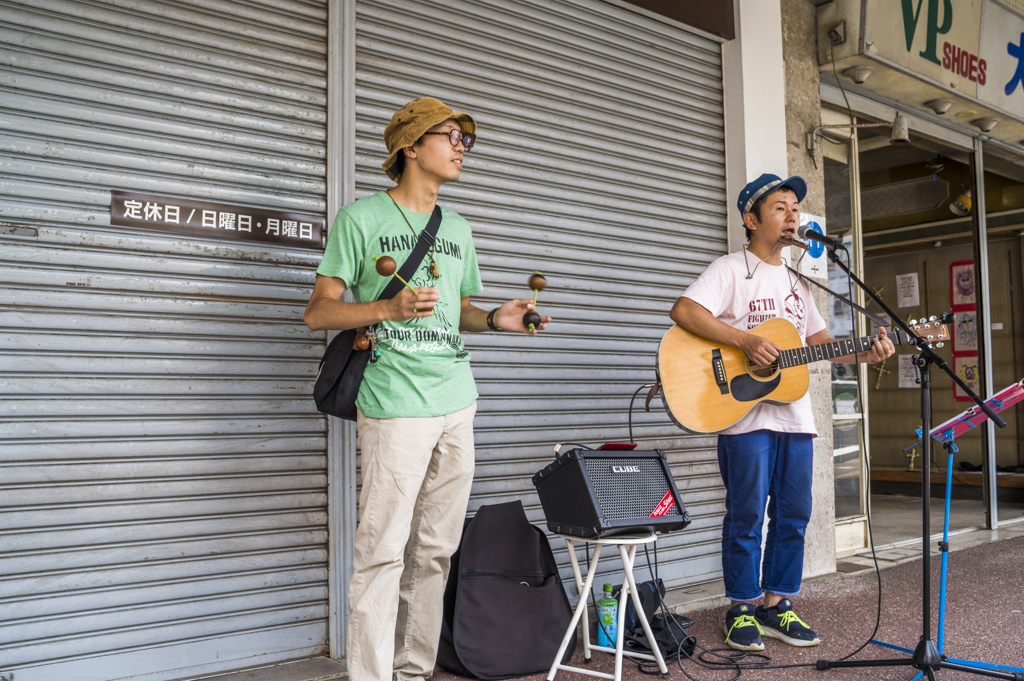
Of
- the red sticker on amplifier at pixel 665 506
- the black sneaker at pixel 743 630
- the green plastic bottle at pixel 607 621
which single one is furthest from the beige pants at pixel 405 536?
the black sneaker at pixel 743 630

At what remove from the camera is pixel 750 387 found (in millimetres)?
3467

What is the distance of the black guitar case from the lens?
9.88 feet

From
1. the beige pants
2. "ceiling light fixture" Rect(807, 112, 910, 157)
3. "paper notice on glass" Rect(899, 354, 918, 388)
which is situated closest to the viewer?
the beige pants

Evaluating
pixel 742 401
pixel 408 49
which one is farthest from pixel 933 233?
pixel 408 49

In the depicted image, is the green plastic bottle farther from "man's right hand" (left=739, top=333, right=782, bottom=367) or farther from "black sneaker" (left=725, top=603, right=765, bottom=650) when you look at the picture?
"man's right hand" (left=739, top=333, right=782, bottom=367)

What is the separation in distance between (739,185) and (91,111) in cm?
356

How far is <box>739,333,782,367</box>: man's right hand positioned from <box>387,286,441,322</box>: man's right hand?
1685 mm

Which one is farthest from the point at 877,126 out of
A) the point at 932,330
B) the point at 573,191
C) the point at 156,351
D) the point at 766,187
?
the point at 156,351

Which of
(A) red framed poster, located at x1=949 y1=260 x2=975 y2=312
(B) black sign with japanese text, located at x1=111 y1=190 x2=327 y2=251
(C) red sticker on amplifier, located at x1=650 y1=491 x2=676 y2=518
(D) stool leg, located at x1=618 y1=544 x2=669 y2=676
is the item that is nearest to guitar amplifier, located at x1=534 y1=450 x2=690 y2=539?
(C) red sticker on amplifier, located at x1=650 y1=491 x2=676 y2=518

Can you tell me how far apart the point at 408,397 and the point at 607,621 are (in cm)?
147

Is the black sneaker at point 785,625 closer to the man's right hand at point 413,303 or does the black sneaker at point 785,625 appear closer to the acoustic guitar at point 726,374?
the acoustic guitar at point 726,374

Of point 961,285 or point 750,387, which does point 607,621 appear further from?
point 961,285

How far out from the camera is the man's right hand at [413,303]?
7.34ft

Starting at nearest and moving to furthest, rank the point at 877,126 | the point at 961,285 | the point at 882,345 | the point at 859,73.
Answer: the point at 882,345, the point at 859,73, the point at 877,126, the point at 961,285
